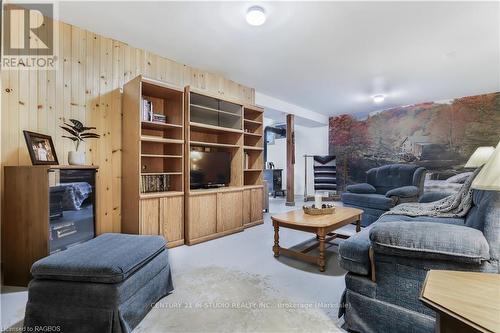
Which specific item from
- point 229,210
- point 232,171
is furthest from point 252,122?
point 229,210

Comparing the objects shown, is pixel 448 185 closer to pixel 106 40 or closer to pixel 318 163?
pixel 318 163

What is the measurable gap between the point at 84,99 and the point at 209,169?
1.76 metres

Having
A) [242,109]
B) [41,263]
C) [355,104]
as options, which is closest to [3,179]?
[41,263]

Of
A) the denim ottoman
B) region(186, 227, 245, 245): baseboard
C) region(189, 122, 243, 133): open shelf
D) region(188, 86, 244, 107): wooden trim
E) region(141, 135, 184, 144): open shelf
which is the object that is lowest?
region(186, 227, 245, 245): baseboard

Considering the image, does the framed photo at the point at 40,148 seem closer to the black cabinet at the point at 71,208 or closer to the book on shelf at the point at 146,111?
the black cabinet at the point at 71,208

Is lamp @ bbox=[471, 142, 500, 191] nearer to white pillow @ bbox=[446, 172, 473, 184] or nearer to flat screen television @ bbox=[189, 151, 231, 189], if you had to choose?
flat screen television @ bbox=[189, 151, 231, 189]

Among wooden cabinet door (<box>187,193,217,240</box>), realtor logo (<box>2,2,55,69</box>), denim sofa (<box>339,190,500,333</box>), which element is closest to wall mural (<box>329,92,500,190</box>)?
denim sofa (<box>339,190,500,333</box>)

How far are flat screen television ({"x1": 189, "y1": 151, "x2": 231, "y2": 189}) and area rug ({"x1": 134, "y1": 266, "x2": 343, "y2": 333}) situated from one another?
5.01ft

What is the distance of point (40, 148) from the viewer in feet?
7.25

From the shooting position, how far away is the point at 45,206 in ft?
6.55

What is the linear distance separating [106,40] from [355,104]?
532cm

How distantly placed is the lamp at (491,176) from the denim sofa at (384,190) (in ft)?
9.83

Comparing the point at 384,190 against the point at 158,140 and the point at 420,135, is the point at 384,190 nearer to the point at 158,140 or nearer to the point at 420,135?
the point at 420,135

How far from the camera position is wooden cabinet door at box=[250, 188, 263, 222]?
4.05 meters
